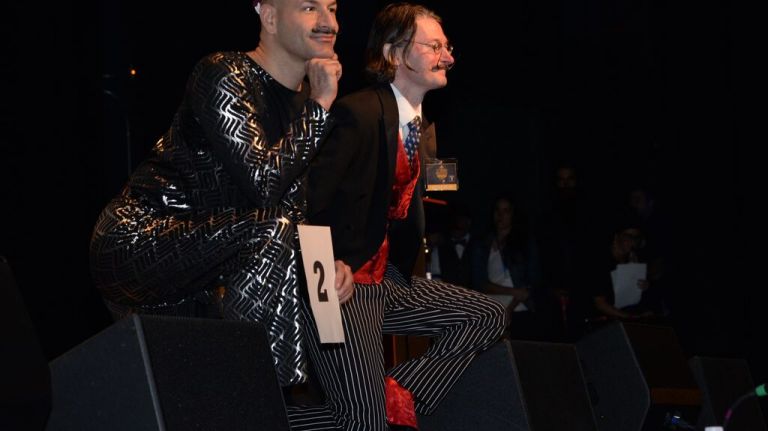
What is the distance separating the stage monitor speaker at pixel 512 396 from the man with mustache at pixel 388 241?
0.36 ft

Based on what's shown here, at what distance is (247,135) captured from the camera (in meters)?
2.58

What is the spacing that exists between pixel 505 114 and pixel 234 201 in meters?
5.78

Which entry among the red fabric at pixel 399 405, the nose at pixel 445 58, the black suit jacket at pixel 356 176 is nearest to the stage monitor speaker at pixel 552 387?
the red fabric at pixel 399 405

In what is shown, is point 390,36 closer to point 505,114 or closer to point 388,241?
point 388,241

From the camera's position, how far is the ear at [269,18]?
2885 millimetres

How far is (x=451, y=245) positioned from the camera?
20.7 feet

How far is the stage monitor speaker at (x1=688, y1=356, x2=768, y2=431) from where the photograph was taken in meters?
4.79

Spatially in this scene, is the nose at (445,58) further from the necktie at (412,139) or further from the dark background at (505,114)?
the dark background at (505,114)

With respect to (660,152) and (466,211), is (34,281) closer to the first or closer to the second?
(466,211)

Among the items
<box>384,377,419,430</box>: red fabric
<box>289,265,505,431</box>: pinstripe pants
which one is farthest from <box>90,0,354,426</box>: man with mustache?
<box>384,377,419,430</box>: red fabric

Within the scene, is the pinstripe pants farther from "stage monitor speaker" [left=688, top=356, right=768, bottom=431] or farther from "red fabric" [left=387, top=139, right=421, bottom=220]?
"stage monitor speaker" [left=688, top=356, right=768, bottom=431]

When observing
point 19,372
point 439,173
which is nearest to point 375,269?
point 439,173

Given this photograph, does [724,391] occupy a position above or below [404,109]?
below

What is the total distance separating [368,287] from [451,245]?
131 inches
